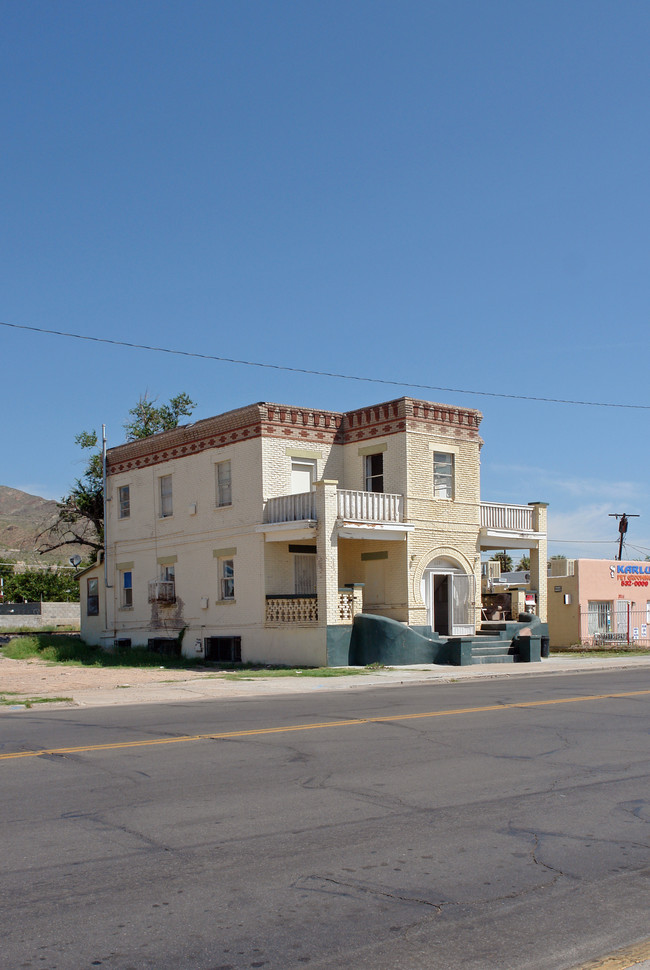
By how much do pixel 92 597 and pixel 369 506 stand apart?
51.2 feet

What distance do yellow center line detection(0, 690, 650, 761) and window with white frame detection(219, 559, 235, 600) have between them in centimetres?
1631

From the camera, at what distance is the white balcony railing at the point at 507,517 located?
3253 cm

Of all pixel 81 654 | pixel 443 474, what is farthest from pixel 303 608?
pixel 81 654

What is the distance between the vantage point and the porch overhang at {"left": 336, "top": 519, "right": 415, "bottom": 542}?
92.0 ft

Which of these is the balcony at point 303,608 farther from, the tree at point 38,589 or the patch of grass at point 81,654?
the tree at point 38,589

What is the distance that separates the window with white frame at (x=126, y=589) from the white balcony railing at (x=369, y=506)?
11.8 m

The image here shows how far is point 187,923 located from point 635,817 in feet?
13.6

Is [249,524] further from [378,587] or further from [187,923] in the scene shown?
[187,923]

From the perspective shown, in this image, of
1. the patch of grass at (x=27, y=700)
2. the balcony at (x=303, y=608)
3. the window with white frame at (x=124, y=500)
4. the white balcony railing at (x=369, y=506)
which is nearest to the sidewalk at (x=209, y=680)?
the patch of grass at (x=27, y=700)

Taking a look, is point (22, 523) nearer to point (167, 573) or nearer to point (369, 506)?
point (167, 573)

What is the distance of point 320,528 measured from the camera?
27.7 m

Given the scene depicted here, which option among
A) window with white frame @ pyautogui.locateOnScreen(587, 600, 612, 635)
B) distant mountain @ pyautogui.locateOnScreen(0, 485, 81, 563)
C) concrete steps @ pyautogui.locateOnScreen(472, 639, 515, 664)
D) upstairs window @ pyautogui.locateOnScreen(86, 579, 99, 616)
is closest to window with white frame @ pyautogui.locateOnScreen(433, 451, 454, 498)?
concrete steps @ pyautogui.locateOnScreen(472, 639, 515, 664)

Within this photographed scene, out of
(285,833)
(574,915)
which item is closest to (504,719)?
(285,833)

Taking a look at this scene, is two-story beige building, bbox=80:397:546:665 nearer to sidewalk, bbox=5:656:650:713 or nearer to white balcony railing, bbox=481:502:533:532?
white balcony railing, bbox=481:502:533:532
